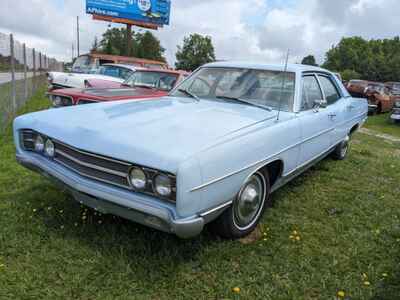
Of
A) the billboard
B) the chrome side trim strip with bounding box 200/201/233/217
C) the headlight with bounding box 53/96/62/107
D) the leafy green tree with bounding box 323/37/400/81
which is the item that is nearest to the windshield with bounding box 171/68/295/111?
the chrome side trim strip with bounding box 200/201/233/217

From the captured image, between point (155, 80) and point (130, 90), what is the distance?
2.83 ft

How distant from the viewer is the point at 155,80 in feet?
23.7

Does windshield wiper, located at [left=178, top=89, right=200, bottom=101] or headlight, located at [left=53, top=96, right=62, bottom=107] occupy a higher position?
windshield wiper, located at [left=178, top=89, right=200, bottom=101]

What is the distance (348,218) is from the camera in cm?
383

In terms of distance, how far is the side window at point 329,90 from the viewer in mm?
4824

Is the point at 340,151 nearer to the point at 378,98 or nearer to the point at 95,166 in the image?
the point at 95,166

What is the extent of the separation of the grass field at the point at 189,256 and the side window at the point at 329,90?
1534mm

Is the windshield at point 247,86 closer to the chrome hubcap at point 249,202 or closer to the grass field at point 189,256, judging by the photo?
the chrome hubcap at point 249,202

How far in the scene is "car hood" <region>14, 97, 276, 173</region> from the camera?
2.45 metres

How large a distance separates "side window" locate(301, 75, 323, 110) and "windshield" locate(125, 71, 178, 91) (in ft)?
10.4

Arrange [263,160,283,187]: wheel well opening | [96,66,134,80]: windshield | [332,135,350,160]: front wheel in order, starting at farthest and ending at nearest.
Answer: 1. [96,66,134,80]: windshield
2. [332,135,350,160]: front wheel
3. [263,160,283,187]: wheel well opening

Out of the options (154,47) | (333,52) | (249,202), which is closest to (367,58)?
(333,52)

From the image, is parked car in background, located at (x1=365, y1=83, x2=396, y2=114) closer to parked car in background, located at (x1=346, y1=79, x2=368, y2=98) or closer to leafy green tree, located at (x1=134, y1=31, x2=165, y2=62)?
parked car in background, located at (x1=346, y1=79, x2=368, y2=98)

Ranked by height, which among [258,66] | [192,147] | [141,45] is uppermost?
[141,45]
